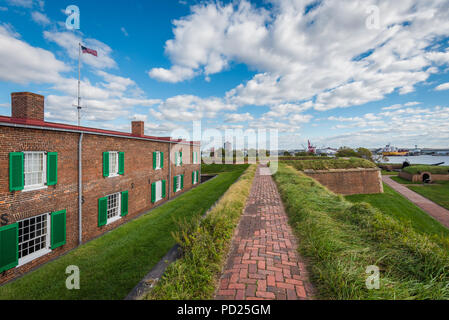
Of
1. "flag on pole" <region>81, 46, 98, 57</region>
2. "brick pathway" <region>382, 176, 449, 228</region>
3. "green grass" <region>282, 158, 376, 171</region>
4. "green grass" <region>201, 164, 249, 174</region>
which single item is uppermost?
"flag on pole" <region>81, 46, 98, 57</region>

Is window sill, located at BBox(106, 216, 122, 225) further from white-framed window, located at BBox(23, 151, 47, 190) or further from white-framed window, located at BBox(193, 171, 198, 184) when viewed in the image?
white-framed window, located at BBox(193, 171, 198, 184)

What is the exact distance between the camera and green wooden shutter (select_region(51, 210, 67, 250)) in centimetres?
792

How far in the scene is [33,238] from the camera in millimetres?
7414

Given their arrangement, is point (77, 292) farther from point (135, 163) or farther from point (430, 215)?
point (430, 215)

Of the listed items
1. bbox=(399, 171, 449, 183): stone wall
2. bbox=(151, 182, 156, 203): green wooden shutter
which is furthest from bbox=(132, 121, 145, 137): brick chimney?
bbox=(399, 171, 449, 183): stone wall

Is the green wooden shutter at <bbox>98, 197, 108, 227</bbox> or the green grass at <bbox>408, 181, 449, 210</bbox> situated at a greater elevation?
the green wooden shutter at <bbox>98, 197, 108, 227</bbox>

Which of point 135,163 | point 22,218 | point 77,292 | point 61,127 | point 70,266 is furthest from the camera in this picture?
point 135,163

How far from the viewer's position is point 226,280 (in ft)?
10.5

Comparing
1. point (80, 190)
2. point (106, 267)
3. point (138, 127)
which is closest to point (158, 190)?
point (138, 127)

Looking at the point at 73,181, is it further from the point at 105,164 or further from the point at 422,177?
the point at 422,177

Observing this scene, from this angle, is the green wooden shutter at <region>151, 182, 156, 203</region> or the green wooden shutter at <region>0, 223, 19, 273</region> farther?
the green wooden shutter at <region>151, 182, 156, 203</region>

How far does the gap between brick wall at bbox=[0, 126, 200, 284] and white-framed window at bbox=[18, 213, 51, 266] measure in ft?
0.88

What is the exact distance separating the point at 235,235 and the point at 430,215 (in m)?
19.4
